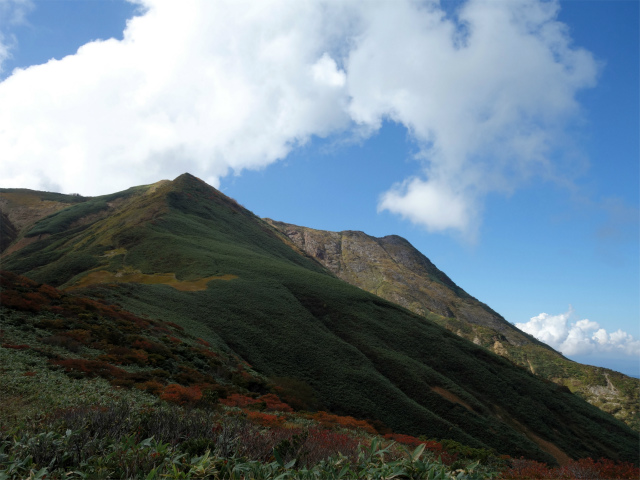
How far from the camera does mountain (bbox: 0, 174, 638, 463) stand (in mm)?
40153

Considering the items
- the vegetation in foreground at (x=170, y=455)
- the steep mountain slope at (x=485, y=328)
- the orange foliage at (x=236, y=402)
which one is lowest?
the orange foliage at (x=236, y=402)

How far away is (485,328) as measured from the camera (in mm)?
124438

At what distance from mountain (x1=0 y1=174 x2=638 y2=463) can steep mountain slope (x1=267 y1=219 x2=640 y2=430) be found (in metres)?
29.9

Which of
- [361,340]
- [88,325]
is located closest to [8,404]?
[88,325]

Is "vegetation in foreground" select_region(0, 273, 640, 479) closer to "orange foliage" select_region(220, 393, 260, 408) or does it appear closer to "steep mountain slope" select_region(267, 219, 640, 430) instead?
"orange foliage" select_region(220, 393, 260, 408)

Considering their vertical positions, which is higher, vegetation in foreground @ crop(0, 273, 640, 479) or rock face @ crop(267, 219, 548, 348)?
rock face @ crop(267, 219, 548, 348)

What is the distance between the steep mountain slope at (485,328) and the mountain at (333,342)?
29.9m

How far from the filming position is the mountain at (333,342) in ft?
132

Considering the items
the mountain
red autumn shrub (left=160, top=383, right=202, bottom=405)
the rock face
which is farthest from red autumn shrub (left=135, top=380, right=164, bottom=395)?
the rock face

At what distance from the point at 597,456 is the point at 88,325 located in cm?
6038

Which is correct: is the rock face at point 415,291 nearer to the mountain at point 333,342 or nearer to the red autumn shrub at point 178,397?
the mountain at point 333,342

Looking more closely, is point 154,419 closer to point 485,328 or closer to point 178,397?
point 178,397

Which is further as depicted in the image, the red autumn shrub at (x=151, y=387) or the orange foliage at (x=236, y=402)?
the orange foliage at (x=236, y=402)

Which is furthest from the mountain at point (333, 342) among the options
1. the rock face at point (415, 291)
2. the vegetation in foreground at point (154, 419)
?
the rock face at point (415, 291)
